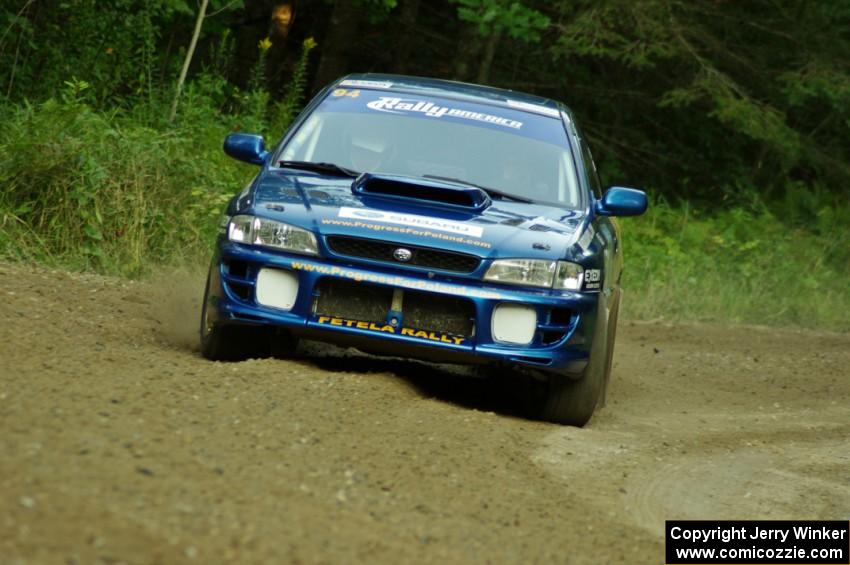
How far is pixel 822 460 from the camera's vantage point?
26.0 ft

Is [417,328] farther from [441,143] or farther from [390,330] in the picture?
[441,143]

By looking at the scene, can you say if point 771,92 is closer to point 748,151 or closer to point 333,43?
point 748,151

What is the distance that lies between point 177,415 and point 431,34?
1554cm

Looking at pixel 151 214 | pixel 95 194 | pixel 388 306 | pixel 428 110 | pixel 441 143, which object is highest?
pixel 428 110

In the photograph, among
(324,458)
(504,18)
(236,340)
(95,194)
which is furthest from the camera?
(504,18)

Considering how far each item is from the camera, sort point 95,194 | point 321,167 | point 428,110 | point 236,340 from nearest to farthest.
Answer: point 236,340 → point 321,167 → point 428,110 → point 95,194

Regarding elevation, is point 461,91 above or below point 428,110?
above

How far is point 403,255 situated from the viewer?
6961 millimetres

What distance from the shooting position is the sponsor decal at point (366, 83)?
8.69 meters

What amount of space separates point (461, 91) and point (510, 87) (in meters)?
11.5

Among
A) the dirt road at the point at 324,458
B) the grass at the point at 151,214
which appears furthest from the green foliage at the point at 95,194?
the dirt road at the point at 324,458

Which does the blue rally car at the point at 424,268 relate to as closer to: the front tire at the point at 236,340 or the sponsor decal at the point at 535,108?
the front tire at the point at 236,340

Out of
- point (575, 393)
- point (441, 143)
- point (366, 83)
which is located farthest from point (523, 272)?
point (366, 83)

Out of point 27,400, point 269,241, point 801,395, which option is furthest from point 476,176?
point 801,395
